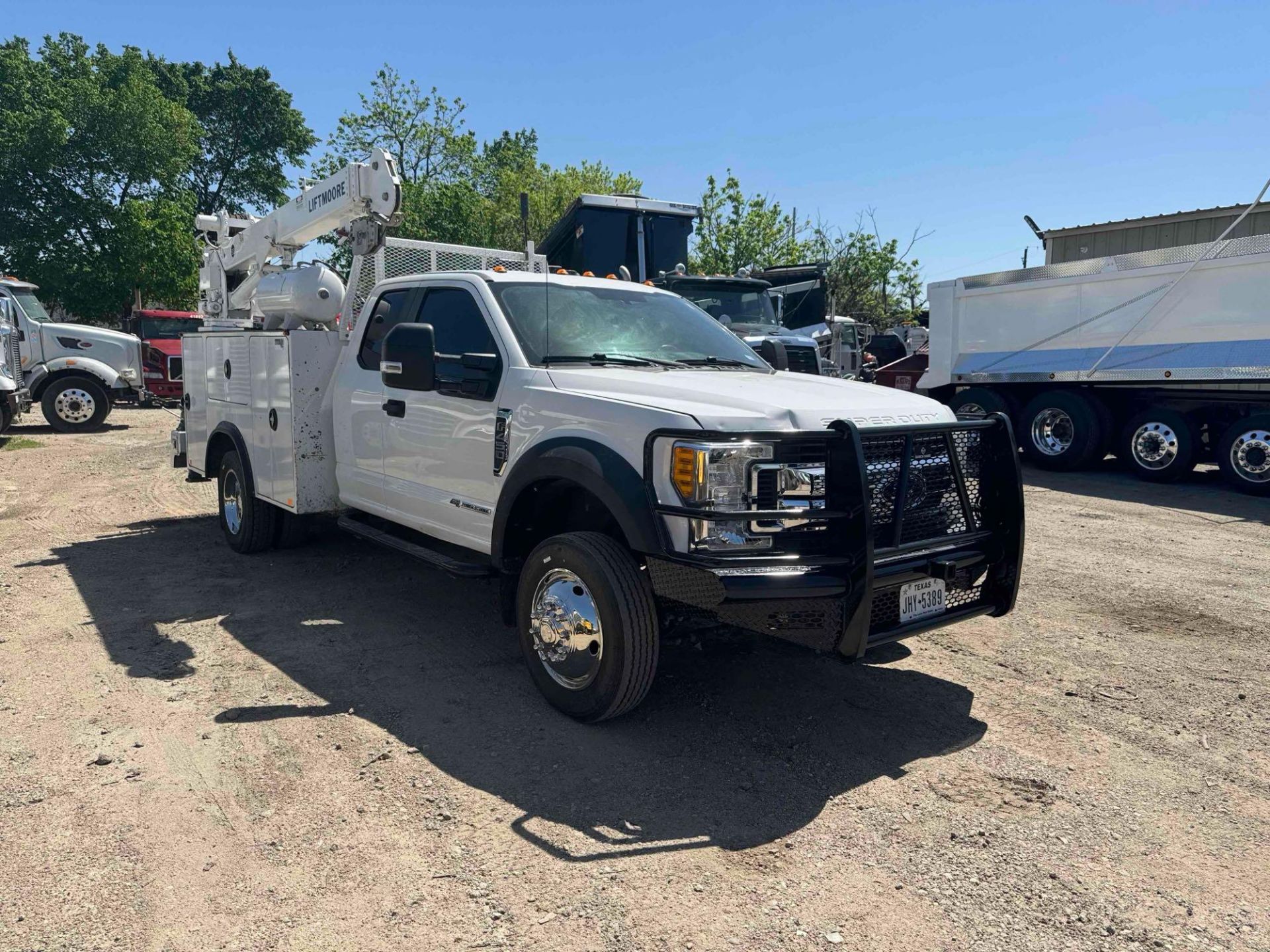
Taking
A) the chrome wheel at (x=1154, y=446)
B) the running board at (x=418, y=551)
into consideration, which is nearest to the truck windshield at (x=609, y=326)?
the running board at (x=418, y=551)

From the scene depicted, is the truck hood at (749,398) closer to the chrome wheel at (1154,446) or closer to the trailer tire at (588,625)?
the trailer tire at (588,625)

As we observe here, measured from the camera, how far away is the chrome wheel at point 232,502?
7295 mm

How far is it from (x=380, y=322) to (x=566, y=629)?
2.80 m

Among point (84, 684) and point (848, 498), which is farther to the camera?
point (84, 684)

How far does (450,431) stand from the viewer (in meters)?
5.01

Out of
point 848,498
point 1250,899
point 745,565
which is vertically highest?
point 848,498

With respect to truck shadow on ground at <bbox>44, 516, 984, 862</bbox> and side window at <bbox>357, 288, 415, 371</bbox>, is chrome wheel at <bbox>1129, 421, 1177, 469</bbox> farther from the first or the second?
side window at <bbox>357, 288, 415, 371</bbox>

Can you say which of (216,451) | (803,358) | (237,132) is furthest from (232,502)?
(237,132)

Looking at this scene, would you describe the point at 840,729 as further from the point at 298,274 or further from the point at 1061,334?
the point at 1061,334

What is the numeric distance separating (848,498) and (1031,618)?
9.29 feet

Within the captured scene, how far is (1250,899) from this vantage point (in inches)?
114

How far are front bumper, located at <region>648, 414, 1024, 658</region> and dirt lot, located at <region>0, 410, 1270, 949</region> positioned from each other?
0.61m

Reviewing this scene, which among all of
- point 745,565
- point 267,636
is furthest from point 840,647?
point 267,636

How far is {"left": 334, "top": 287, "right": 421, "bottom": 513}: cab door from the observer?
573 cm
